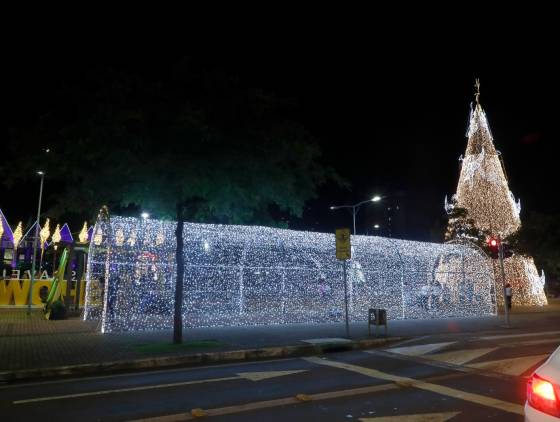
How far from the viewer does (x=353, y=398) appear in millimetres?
7410

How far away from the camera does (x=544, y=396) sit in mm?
3699

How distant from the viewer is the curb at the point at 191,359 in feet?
30.9

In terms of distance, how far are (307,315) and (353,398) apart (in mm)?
11727

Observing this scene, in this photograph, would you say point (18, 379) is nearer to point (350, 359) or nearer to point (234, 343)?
point (234, 343)

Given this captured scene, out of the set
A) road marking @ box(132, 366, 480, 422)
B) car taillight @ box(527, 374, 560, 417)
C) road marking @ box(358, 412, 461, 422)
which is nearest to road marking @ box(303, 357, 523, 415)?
road marking @ box(132, 366, 480, 422)

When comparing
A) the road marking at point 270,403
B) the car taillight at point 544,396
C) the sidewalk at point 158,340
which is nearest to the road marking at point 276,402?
the road marking at point 270,403

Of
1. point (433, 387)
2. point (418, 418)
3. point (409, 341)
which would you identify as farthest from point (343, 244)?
point (418, 418)

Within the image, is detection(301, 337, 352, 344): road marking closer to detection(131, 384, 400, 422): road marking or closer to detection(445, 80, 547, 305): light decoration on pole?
detection(131, 384, 400, 422): road marking

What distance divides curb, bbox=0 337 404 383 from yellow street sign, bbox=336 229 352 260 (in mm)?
2406

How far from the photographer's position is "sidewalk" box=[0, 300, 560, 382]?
1084 cm

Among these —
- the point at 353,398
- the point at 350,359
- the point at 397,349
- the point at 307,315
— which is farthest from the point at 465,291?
the point at 353,398

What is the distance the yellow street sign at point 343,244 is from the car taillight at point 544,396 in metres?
10.6

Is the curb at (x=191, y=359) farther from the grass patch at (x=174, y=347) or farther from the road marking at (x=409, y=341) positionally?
the grass patch at (x=174, y=347)

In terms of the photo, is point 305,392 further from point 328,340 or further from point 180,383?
point 328,340
